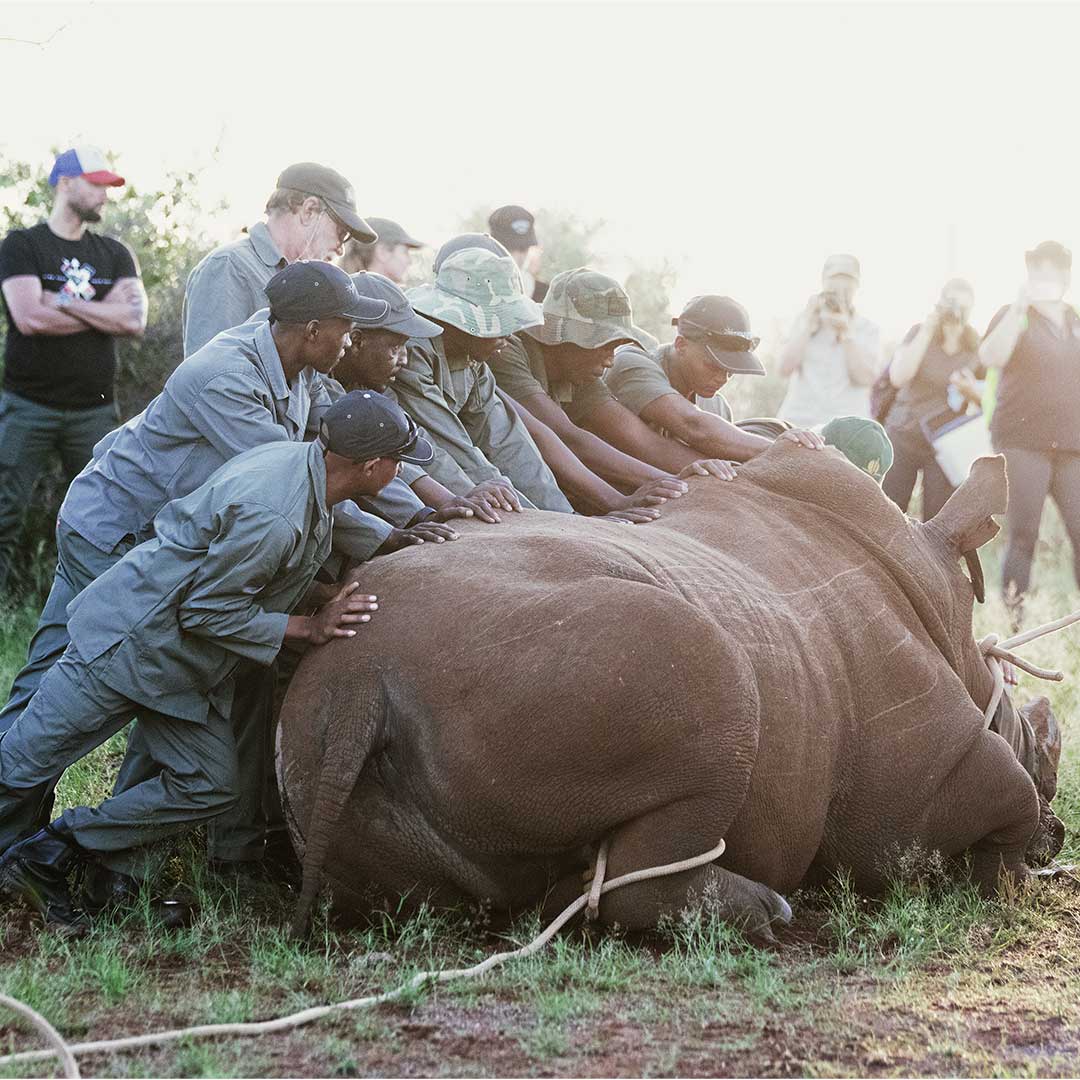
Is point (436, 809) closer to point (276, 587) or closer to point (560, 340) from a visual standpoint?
point (276, 587)

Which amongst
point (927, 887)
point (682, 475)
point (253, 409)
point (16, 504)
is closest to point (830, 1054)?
point (927, 887)

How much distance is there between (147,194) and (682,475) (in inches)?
268

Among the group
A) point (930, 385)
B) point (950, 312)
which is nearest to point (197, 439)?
point (930, 385)

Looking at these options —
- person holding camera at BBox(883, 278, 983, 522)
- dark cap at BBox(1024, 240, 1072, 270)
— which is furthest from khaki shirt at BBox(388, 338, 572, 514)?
dark cap at BBox(1024, 240, 1072, 270)

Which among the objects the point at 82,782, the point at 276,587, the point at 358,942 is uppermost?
the point at 276,587

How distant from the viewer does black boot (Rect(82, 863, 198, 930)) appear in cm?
477

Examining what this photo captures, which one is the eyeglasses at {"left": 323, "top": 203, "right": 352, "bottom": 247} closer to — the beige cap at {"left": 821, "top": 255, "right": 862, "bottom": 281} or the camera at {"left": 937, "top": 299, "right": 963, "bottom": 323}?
the beige cap at {"left": 821, "top": 255, "right": 862, "bottom": 281}

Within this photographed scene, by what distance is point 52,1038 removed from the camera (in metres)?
3.41

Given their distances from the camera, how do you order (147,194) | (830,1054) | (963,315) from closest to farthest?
(830,1054) < (963,315) < (147,194)

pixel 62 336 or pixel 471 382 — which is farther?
pixel 62 336

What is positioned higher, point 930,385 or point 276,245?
point 276,245

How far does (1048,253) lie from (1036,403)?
980 mm

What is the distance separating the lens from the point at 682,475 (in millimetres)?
6227

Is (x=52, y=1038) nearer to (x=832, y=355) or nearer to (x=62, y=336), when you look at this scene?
(x=62, y=336)
